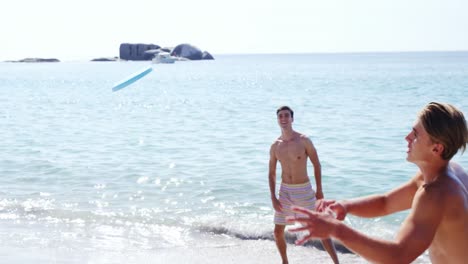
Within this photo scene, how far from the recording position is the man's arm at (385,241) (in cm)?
223

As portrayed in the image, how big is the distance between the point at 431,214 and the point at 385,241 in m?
0.20

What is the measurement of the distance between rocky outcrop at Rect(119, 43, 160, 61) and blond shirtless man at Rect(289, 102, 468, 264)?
5144 inches

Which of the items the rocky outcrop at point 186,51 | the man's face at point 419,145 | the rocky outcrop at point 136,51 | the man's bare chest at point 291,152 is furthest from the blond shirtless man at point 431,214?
the rocky outcrop at point 186,51

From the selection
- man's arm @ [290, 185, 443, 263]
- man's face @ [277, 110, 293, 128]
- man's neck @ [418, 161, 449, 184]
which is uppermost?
man's neck @ [418, 161, 449, 184]

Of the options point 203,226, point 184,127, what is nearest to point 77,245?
point 203,226

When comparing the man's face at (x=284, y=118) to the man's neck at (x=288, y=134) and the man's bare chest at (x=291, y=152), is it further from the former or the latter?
the man's bare chest at (x=291, y=152)

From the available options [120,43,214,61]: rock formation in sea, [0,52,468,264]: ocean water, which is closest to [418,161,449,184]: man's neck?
[0,52,468,264]: ocean water

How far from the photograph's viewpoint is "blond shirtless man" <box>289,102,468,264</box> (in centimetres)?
223

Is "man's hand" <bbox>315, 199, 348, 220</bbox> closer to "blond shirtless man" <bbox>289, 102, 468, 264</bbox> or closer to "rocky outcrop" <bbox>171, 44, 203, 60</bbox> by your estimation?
"blond shirtless man" <bbox>289, 102, 468, 264</bbox>

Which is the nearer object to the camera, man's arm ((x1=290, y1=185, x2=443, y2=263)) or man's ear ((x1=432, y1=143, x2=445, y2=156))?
man's arm ((x1=290, y1=185, x2=443, y2=263))

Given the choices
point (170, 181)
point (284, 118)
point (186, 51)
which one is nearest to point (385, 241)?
point (284, 118)

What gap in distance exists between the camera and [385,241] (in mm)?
2254

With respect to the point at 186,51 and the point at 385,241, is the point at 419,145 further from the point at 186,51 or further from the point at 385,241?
the point at 186,51

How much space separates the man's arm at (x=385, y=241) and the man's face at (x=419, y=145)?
0.63 feet
